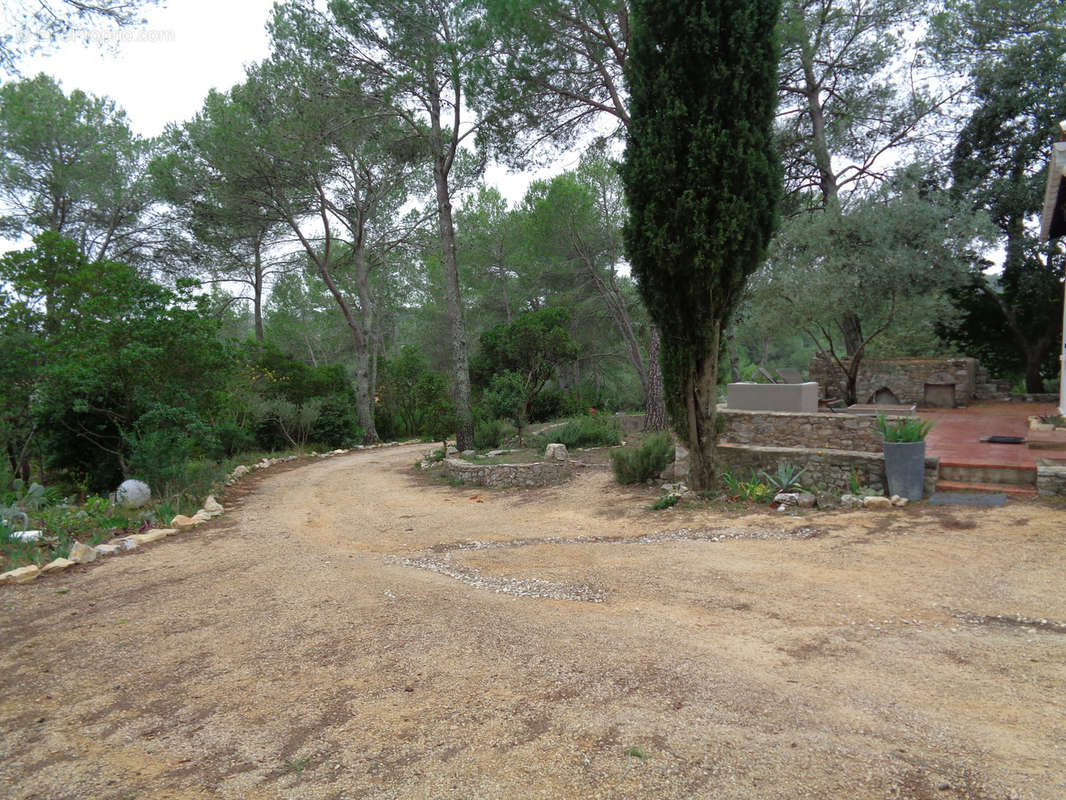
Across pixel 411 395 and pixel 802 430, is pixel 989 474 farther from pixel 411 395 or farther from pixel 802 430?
pixel 411 395

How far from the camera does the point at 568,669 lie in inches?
121

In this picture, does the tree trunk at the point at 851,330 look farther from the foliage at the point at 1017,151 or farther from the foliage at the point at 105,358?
the foliage at the point at 105,358

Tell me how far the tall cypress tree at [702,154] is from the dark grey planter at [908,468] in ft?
6.85

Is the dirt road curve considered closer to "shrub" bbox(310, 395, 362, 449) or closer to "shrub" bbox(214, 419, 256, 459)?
"shrub" bbox(214, 419, 256, 459)

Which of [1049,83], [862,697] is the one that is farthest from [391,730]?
[1049,83]

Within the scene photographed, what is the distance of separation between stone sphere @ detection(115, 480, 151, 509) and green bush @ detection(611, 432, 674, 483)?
22.1 feet

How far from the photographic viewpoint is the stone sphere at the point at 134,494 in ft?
27.8

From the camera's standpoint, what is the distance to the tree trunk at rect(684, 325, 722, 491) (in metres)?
7.43

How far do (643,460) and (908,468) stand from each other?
3.25 metres

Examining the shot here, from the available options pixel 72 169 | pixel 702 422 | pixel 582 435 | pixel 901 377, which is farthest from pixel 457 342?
pixel 72 169

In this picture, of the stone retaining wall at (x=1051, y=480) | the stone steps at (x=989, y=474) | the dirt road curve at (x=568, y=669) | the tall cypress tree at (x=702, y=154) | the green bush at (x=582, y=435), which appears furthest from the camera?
the green bush at (x=582, y=435)

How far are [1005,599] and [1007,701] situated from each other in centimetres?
153

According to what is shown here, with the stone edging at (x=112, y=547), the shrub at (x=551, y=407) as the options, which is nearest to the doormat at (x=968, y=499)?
the stone edging at (x=112, y=547)

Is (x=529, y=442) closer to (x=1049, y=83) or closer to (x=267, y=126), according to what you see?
(x=267, y=126)
